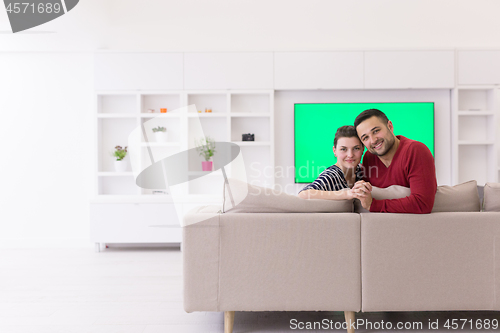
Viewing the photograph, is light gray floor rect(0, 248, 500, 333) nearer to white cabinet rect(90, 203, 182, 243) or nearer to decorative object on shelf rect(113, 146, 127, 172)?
white cabinet rect(90, 203, 182, 243)

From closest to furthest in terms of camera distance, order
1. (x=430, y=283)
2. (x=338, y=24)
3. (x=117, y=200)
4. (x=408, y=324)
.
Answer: (x=430, y=283) < (x=408, y=324) < (x=117, y=200) < (x=338, y=24)

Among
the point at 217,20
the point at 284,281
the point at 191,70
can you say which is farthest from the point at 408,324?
the point at 217,20

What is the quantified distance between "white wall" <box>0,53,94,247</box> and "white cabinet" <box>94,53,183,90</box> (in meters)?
0.42

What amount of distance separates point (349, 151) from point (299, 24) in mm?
2900

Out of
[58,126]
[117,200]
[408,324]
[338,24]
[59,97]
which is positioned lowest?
[408,324]

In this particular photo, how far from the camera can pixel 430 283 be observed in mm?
1889

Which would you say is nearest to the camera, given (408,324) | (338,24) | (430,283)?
(430,283)

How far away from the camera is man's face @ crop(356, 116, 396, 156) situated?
6.57 feet

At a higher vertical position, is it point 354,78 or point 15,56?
point 15,56

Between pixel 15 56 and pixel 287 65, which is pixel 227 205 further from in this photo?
pixel 15 56

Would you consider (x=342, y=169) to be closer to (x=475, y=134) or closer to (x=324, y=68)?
(x=324, y=68)

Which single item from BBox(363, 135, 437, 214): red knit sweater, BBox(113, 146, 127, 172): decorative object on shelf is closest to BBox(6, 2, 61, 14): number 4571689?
BBox(113, 146, 127, 172): decorative object on shelf

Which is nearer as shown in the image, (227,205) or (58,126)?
(227,205)

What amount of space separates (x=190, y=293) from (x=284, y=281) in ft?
1.53
